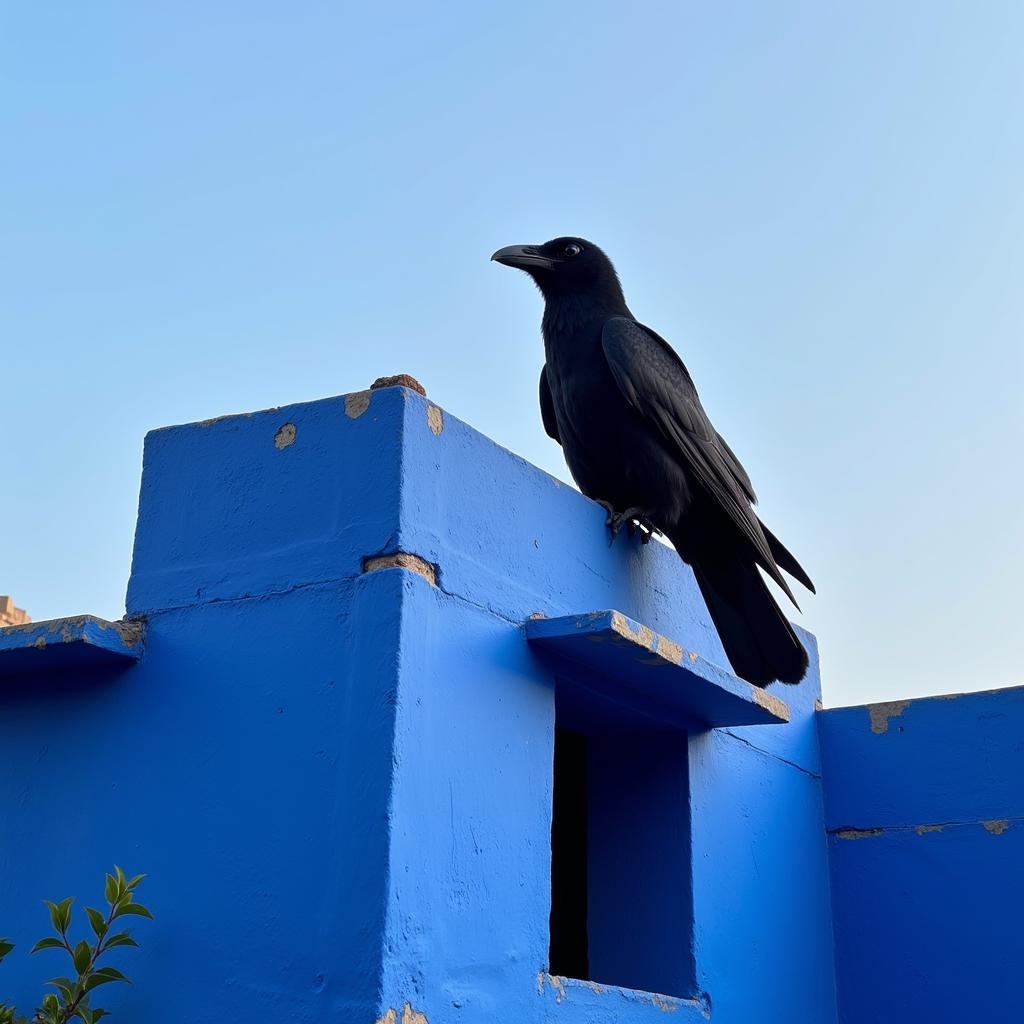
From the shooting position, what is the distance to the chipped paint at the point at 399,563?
3.35 m

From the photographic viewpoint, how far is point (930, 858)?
16.6 feet

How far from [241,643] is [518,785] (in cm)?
80

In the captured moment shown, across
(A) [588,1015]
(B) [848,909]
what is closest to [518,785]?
(A) [588,1015]

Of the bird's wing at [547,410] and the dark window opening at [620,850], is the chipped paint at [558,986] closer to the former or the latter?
the dark window opening at [620,850]

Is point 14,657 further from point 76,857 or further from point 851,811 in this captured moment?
point 851,811

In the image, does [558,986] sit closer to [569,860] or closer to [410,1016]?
[410,1016]

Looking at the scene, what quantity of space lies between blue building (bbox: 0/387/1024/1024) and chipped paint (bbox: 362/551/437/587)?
0.04 ft

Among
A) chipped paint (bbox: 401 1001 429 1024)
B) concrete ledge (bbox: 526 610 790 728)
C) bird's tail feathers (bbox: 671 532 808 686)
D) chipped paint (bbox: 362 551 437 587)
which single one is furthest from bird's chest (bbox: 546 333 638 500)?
chipped paint (bbox: 401 1001 429 1024)

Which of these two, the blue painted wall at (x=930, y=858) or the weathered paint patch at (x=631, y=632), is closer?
the weathered paint patch at (x=631, y=632)

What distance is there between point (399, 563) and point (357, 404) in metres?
0.50

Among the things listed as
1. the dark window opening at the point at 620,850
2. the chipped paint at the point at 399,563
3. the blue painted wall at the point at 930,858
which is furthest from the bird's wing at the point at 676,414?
the chipped paint at the point at 399,563

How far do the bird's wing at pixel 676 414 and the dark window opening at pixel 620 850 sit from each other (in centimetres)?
80

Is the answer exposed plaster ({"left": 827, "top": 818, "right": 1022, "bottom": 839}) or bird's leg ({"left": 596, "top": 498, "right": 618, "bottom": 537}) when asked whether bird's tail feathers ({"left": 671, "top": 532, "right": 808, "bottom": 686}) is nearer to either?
bird's leg ({"left": 596, "top": 498, "right": 618, "bottom": 537})

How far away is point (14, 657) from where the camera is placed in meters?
3.64
